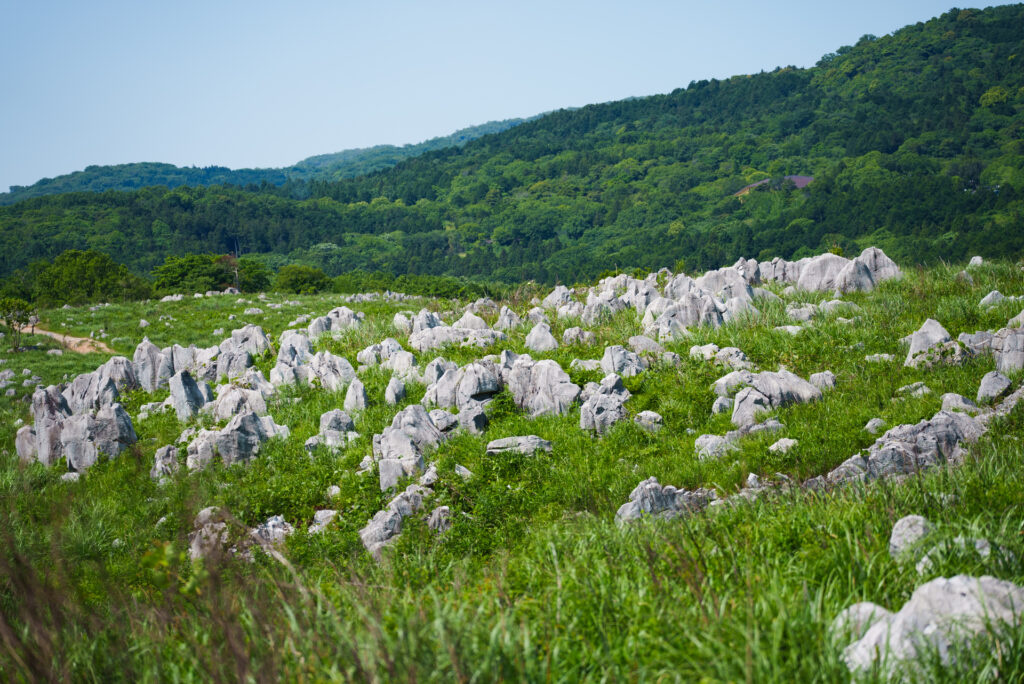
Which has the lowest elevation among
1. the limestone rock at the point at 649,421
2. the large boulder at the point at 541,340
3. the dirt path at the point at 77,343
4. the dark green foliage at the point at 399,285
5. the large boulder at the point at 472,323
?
the dark green foliage at the point at 399,285

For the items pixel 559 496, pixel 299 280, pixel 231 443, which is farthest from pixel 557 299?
pixel 299 280

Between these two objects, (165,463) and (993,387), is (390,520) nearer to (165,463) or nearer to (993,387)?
(165,463)

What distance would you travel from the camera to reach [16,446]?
36.0ft

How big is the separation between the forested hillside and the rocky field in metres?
55.4

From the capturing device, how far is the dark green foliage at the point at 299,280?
222 feet

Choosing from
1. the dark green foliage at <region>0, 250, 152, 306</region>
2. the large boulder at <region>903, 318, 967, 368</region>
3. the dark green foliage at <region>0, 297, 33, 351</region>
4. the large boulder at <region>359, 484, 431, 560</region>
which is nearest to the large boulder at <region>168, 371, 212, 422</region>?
the large boulder at <region>359, 484, 431, 560</region>

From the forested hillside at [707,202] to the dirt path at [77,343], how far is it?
62.4m

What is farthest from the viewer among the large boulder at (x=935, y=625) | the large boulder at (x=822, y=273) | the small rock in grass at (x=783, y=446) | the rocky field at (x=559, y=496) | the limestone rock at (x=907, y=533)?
the large boulder at (x=822, y=273)

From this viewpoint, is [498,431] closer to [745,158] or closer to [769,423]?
[769,423]

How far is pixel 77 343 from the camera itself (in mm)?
23016

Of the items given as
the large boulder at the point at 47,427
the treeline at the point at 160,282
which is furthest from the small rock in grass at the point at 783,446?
the treeline at the point at 160,282

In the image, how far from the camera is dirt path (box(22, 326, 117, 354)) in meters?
22.0

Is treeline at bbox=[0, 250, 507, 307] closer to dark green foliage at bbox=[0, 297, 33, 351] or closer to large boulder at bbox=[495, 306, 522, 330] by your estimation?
dark green foliage at bbox=[0, 297, 33, 351]

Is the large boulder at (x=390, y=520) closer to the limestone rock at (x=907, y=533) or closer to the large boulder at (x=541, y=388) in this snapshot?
the large boulder at (x=541, y=388)
